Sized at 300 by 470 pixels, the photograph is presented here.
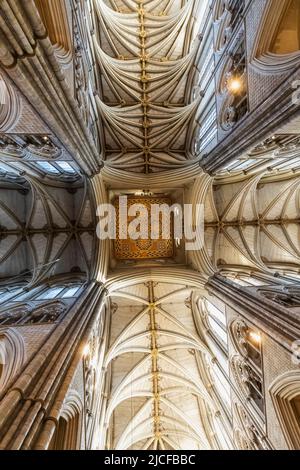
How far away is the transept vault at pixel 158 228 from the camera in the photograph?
6.20 metres

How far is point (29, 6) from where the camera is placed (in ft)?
14.0

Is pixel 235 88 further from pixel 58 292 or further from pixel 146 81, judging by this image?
pixel 58 292

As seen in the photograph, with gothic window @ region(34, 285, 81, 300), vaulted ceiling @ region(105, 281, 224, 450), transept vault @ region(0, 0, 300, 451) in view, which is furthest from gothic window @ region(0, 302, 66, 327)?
vaulted ceiling @ region(105, 281, 224, 450)

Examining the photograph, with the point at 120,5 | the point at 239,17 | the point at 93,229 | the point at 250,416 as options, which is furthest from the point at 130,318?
the point at 120,5

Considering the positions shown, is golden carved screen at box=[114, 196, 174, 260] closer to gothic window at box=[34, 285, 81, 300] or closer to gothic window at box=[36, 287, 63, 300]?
gothic window at box=[34, 285, 81, 300]

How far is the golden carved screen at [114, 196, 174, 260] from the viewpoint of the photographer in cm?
1383

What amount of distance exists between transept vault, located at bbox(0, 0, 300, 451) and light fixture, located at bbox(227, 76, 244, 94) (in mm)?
86

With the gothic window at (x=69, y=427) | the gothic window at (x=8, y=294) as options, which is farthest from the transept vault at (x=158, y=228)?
the gothic window at (x=8, y=294)

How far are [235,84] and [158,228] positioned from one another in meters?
7.70

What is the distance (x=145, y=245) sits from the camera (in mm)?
13977
